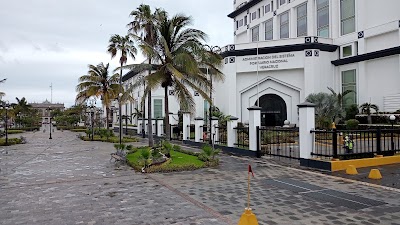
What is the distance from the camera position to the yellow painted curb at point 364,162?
11.7 m

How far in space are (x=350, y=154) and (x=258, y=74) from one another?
2129cm

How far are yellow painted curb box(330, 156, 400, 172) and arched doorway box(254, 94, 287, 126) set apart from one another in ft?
63.6

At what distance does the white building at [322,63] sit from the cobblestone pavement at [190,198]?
20891 mm

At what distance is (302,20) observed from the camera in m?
37.9

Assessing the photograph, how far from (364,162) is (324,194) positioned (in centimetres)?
526

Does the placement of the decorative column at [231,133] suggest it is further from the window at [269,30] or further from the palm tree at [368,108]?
the window at [269,30]

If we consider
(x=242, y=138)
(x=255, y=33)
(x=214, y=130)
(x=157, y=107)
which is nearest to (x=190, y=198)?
(x=242, y=138)

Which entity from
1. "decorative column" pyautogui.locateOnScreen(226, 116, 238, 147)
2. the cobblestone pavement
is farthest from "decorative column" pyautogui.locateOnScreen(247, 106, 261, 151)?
the cobblestone pavement

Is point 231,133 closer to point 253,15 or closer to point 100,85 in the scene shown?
point 100,85

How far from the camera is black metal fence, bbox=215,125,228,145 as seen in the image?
19.8 m

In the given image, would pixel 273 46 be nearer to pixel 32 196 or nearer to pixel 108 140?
pixel 108 140

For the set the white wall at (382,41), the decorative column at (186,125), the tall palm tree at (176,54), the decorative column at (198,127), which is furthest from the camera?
the white wall at (382,41)

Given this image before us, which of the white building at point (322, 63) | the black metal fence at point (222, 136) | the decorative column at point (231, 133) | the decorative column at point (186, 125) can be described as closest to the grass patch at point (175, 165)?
the decorative column at point (231, 133)

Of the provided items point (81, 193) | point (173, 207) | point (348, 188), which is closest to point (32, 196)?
point (81, 193)
